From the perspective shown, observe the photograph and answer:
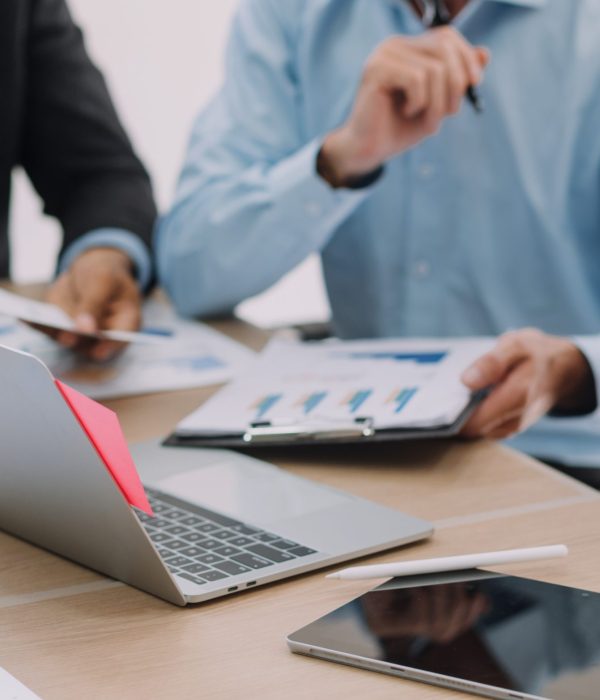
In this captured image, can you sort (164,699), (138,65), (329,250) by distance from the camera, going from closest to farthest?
1. (164,699)
2. (329,250)
3. (138,65)

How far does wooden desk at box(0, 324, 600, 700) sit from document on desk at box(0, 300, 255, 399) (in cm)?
26

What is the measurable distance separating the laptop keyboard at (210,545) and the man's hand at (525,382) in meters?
0.27

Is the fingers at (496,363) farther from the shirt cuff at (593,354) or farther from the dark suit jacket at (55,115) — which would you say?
the dark suit jacket at (55,115)

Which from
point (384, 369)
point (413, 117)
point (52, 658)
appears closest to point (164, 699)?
point (52, 658)

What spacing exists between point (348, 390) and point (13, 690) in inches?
18.5

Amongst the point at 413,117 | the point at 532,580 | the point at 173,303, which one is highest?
the point at 413,117

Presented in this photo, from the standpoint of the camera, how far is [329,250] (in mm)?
1433

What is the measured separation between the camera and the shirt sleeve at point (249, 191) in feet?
4.19

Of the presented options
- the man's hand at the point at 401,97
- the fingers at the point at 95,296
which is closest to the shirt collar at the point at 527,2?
the man's hand at the point at 401,97

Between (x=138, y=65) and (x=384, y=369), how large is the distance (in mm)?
2331

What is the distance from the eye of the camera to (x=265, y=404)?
0.92 m

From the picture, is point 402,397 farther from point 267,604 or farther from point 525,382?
point 267,604

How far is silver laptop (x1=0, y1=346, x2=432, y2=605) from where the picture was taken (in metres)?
0.57

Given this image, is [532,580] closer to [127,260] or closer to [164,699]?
[164,699]
